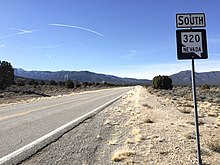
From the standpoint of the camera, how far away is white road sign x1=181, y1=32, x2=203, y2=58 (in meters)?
6.14

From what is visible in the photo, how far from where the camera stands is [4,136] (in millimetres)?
10375

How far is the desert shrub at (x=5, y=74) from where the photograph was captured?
73.0 metres

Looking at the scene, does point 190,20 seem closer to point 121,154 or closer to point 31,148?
point 121,154

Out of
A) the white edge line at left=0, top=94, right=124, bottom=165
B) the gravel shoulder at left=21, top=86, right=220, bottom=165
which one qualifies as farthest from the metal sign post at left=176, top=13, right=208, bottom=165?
the white edge line at left=0, top=94, right=124, bottom=165

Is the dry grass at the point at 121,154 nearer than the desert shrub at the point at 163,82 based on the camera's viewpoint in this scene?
Yes

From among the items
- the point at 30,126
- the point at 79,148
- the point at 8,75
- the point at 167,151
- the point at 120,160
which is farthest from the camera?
the point at 8,75

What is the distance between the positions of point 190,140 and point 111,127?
4018mm

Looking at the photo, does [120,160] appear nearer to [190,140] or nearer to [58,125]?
[190,140]

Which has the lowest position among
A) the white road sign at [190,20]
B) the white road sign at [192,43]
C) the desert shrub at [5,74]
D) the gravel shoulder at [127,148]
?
the gravel shoulder at [127,148]

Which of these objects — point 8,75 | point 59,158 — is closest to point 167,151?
point 59,158

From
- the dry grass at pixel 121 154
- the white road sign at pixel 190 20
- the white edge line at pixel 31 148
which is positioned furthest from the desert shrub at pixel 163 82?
the white road sign at pixel 190 20

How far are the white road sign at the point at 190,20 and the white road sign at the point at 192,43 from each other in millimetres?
197

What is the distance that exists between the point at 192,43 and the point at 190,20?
47cm

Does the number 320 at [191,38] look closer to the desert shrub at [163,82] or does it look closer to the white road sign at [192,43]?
the white road sign at [192,43]
